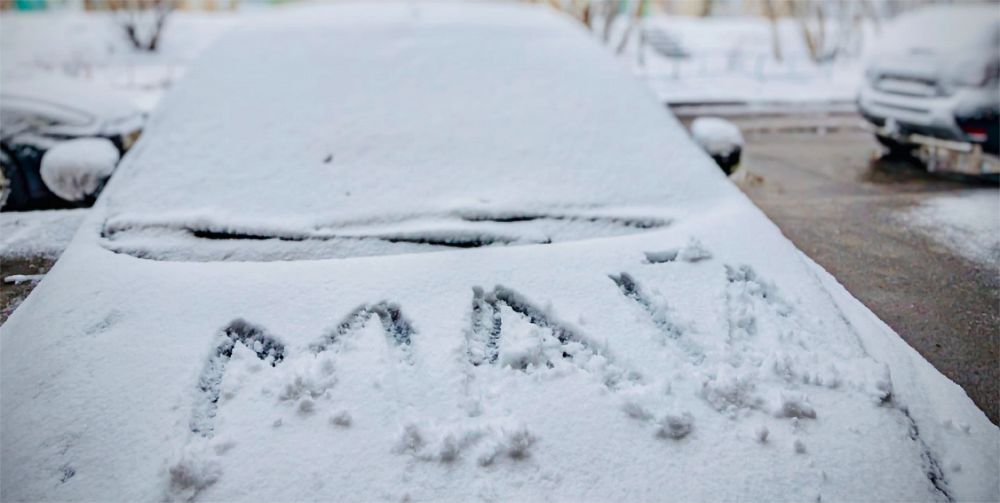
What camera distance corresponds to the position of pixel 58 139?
3.17m

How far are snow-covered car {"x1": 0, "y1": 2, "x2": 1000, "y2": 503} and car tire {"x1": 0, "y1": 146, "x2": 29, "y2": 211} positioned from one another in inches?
50.8

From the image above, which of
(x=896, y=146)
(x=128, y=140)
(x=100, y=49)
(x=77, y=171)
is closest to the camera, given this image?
(x=77, y=171)

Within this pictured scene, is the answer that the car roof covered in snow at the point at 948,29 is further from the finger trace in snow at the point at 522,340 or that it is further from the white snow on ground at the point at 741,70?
the finger trace in snow at the point at 522,340

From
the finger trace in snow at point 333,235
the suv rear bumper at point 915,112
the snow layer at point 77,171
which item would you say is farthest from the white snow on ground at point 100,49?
the suv rear bumper at point 915,112

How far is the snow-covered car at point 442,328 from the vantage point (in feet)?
3.40

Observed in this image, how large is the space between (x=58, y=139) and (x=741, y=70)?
36.8 ft

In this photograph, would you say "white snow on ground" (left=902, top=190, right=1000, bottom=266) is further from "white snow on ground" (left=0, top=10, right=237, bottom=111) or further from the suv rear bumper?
"white snow on ground" (left=0, top=10, right=237, bottom=111)

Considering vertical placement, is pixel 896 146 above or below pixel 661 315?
below

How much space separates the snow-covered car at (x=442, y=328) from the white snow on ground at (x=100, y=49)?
5321 mm

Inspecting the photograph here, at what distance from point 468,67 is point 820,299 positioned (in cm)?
147

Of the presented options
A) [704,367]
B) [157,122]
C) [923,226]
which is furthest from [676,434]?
[923,226]

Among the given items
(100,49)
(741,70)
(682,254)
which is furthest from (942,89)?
(100,49)

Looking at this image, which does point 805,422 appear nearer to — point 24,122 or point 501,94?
point 501,94

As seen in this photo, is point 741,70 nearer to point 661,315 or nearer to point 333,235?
point 661,315
